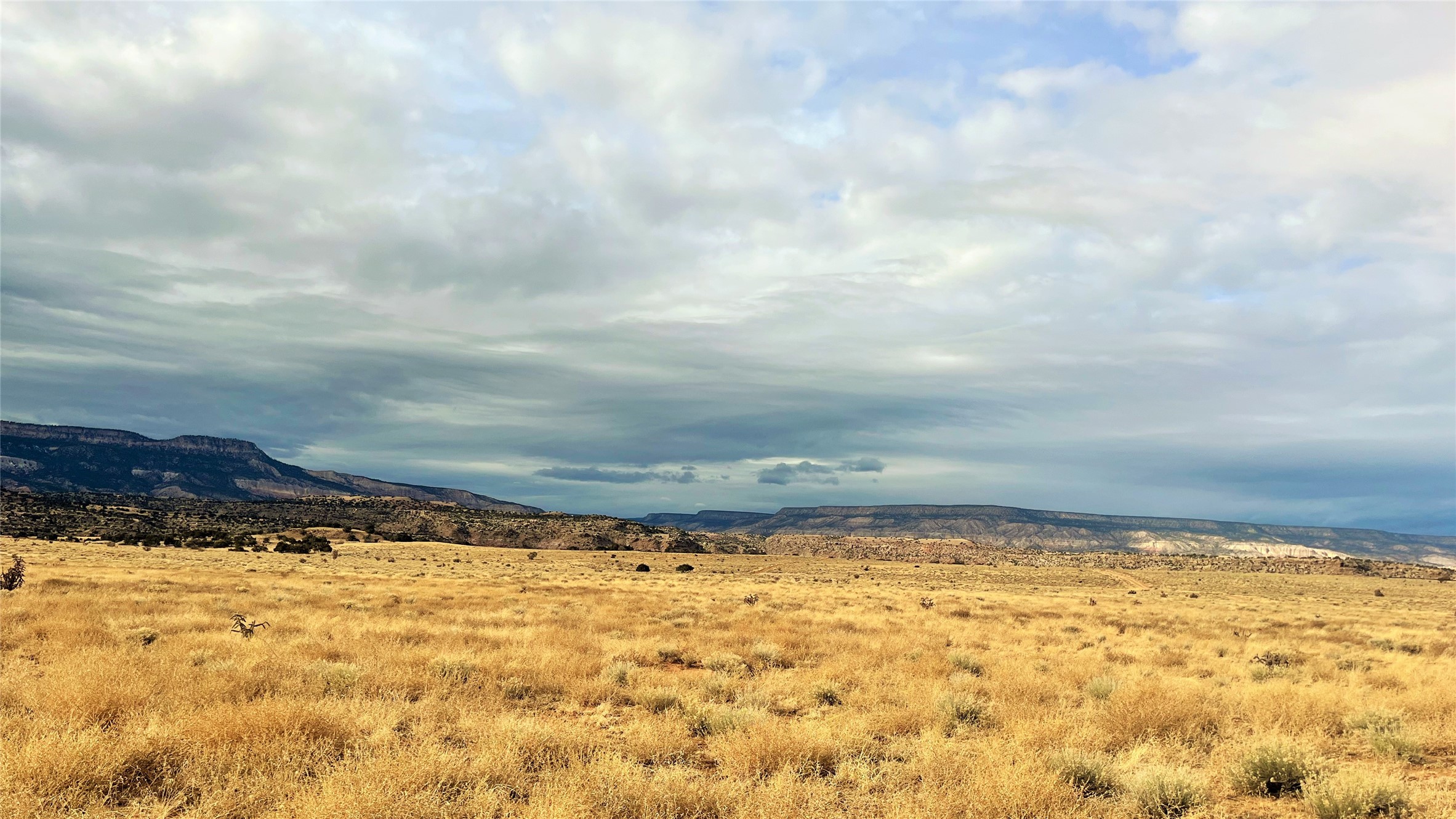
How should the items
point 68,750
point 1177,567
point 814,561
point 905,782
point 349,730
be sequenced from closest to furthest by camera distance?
point 68,750 → point 905,782 → point 349,730 → point 814,561 → point 1177,567

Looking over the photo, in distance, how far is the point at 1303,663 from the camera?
54.7 feet

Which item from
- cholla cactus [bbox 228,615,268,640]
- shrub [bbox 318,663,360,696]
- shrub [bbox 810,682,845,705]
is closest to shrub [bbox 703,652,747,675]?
shrub [bbox 810,682,845,705]

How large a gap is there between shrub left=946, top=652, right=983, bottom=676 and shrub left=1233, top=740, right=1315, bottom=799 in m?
5.88

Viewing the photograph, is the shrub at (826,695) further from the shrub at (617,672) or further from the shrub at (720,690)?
the shrub at (617,672)

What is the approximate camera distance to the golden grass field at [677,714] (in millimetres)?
6312

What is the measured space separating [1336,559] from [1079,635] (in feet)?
344

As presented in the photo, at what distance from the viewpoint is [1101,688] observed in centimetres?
1168

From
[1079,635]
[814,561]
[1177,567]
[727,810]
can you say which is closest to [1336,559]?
[1177,567]

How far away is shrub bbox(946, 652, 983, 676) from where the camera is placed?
13.9 metres

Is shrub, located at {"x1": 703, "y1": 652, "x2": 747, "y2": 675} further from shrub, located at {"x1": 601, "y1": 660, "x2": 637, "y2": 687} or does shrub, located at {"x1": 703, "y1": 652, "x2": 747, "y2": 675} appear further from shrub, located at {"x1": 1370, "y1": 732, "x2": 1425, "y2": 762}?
shrub, located at {"x1": 1370, "y1": 732, "x2": 1425, "y2": 762}

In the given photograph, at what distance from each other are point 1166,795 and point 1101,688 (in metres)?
5.16

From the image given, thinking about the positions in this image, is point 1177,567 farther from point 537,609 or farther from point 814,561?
point 537,609

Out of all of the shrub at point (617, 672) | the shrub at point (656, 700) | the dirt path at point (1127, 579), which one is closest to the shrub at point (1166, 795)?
the shrub at point (656, 700)

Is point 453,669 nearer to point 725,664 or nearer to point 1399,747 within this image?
point 725,664
